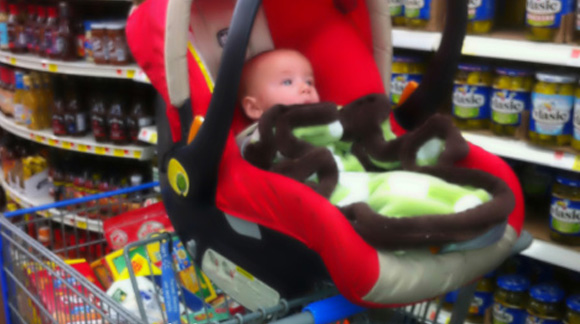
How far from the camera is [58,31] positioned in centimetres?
287

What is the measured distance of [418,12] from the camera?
2.07m

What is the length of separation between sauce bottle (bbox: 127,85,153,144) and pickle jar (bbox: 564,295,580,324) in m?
1.75

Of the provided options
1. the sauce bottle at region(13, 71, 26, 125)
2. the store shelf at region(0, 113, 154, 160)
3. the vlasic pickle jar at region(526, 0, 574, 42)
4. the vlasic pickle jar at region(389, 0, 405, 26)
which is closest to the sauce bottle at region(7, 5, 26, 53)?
the sauce bottle at region(13, 71, 26, 125)

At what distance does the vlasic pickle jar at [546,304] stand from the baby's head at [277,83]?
42.4 inches

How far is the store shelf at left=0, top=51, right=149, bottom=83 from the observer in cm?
262

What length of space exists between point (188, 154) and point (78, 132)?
2066mm

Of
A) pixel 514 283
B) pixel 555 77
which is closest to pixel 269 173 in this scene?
pixel 555 77

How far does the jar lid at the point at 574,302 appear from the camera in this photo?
1890 mm

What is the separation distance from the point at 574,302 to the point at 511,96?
62 cm

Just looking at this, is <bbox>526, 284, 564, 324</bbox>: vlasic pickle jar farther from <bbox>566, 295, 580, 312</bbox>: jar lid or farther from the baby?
the baby

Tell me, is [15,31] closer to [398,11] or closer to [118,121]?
[118,121]

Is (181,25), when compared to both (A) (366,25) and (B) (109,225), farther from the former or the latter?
(B) (109,225)

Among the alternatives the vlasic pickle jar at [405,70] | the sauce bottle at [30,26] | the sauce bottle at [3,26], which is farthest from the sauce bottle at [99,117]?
the vlasic pickle jar at [405,70]

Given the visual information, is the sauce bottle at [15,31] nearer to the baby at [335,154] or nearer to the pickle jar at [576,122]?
the baby at [335,154]
